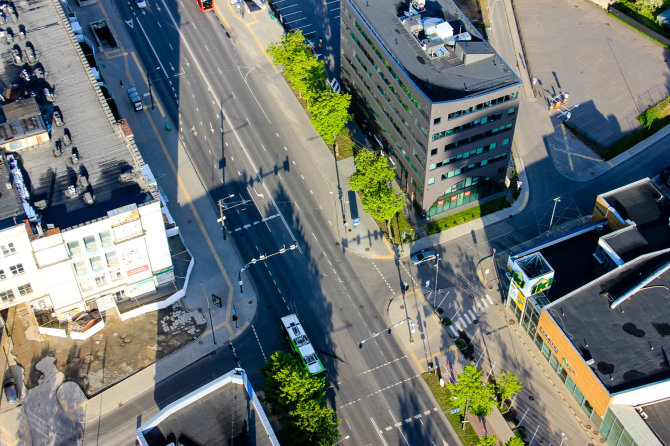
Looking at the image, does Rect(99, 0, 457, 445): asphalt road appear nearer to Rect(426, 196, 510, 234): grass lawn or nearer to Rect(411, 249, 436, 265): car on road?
Rect(411, 249, 436, 265): car on road

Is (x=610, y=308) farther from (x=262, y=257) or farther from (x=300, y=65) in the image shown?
(x=300, y=65)

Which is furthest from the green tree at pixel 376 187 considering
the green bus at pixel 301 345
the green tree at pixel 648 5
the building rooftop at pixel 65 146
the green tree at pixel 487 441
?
Answer: the green tree at pixel 648 5

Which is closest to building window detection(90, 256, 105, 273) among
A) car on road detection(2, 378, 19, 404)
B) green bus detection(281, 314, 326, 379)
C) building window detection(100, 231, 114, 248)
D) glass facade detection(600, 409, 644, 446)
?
building window detection(100, 231, 114, 248)

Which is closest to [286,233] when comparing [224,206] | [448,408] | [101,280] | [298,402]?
[224,206]

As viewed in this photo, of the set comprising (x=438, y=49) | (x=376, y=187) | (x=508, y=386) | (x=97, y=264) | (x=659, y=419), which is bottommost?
(x=659, y=419)

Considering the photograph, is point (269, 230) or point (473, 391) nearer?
point (473, 391)

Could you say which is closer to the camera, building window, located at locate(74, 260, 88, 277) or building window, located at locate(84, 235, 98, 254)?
building window, located at locate(84, 235, 98, 254)
